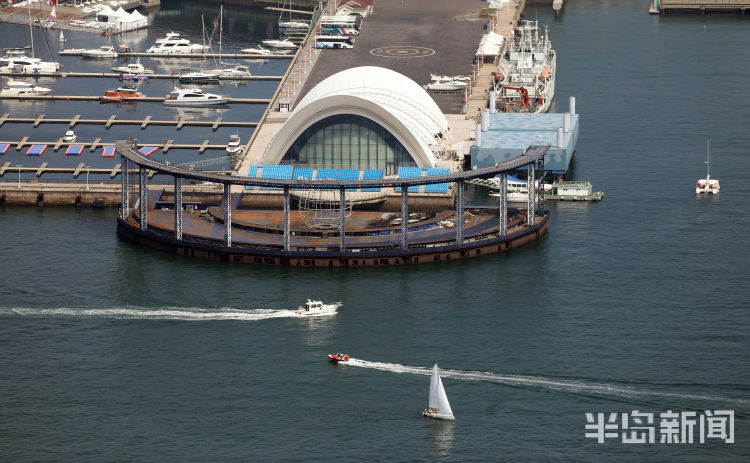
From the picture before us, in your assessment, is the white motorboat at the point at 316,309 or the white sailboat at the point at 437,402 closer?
the white sailboat at the point at 437,402

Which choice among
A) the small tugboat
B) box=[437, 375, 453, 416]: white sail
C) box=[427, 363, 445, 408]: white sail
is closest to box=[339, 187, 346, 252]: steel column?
the small tugboat

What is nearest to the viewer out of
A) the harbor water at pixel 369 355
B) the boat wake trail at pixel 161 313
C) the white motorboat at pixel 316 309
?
the harbor water at pixel 369 355

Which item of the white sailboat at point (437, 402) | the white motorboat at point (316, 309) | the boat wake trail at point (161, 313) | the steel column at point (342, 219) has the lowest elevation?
the white sailboat at point (437, 402)

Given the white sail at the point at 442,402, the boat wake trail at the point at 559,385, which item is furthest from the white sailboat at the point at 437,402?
the boat wake trail at the point at 559,385

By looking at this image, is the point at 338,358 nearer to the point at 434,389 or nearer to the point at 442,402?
the point at 434,389

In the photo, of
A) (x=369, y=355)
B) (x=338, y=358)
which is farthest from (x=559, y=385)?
(x=338, y=358)

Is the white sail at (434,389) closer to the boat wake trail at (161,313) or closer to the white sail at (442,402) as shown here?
the white sail at (442,402)

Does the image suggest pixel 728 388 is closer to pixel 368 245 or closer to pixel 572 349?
pixel 572 349

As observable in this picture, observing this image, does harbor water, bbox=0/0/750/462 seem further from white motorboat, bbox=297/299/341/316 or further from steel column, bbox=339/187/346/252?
steel column, bbox=339/187/346/252
